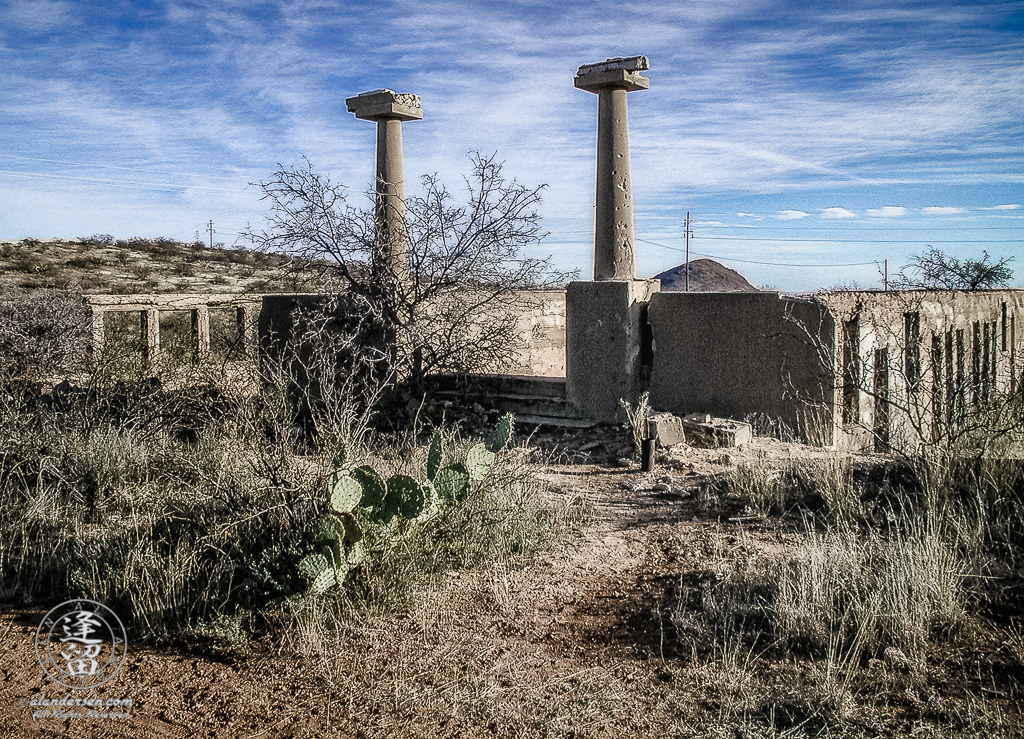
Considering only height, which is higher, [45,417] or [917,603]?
[45,417]

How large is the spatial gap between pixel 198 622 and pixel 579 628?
212 centimetres

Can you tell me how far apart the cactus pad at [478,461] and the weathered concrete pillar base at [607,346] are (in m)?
4.17

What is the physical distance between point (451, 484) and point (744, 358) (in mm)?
4894

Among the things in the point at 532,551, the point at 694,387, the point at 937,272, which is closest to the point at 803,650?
the point at 532,551

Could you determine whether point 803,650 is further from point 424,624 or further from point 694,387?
point 694,387

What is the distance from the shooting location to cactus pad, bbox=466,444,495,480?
5.54 meters

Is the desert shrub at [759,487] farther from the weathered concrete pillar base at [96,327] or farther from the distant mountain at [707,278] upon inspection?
the distant mountain at [707,278]

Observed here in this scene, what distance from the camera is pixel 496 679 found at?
4082 millimetres

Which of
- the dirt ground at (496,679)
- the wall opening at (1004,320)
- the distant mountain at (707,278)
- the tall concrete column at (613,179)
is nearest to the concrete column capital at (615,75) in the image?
the tall concrete column at (613,179)

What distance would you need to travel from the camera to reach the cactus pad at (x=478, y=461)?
18.2 ft

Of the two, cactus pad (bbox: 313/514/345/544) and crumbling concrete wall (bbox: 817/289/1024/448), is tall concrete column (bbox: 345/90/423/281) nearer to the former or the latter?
crumbling concrete wall (bbox: 817/289/1024/448)

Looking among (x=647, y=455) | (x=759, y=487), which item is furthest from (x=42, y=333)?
(x=759, y=487)

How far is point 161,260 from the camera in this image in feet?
126
